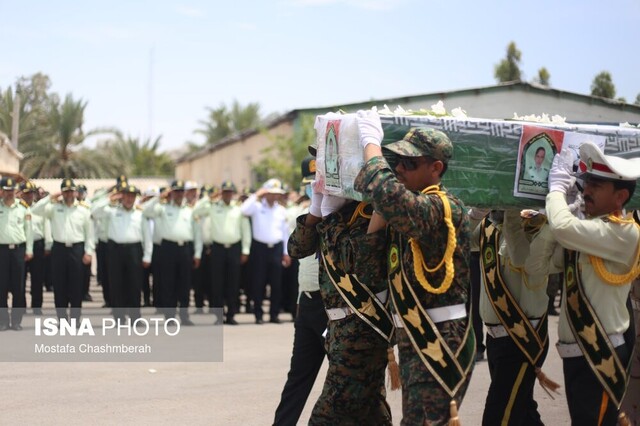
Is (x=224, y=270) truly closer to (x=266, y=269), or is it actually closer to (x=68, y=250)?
(x=266, y=269)

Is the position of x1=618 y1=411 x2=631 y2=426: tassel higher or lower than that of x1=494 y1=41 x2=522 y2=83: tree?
lower

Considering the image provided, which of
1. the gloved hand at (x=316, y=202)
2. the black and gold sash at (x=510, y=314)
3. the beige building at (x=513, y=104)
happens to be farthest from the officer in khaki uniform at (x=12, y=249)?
the beige building at (x=513, y=104)

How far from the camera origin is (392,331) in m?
5.58

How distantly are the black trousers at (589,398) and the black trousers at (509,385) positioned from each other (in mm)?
786

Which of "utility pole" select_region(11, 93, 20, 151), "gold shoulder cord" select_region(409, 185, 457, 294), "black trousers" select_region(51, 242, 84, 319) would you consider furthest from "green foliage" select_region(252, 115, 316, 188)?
"gold shoulder cord" select_region(409, 185, 457, 294)

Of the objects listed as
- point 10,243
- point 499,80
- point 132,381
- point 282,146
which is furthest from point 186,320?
point 499,80

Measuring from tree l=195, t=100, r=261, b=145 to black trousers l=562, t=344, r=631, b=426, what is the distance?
44884mm

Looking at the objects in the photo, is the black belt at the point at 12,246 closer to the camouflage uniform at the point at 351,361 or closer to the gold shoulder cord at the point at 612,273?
the camouflage uniform at the point at 351,361

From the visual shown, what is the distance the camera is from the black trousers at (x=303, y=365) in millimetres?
6348

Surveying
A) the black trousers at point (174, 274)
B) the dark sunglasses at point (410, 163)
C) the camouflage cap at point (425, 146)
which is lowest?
the black trousers at point (174, 274)

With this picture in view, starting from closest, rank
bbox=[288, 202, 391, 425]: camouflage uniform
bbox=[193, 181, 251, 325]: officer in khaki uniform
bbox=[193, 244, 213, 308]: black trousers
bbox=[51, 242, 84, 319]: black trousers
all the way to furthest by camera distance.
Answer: bbox=[288, 202, 391, 425]: camouflage uniform < bbox=[51, 242, 84, 319]: black trousers < bbox=[193, 181, 251, 325]: officer in khaki uniform < bbox=[193, 244, 213, 308]: black trousers

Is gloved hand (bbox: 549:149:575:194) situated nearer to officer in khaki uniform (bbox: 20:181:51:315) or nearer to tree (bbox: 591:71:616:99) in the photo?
officer in khaki uniform (bbox: 20:181:51:315)

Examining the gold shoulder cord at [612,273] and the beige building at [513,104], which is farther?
the beige building at [513,104]

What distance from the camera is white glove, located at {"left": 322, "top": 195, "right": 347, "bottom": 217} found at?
18.7 ft
